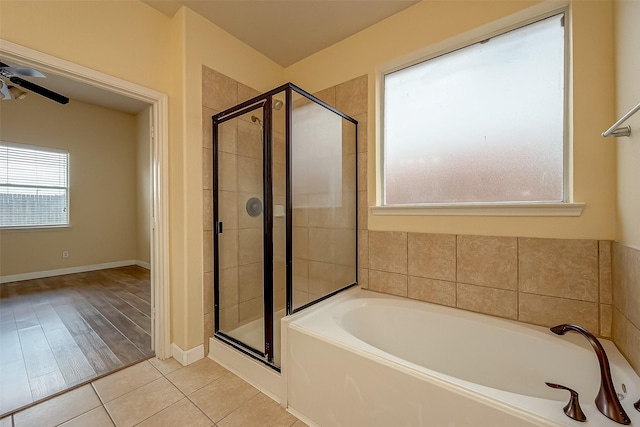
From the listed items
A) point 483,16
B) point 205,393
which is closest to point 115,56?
point 205,393

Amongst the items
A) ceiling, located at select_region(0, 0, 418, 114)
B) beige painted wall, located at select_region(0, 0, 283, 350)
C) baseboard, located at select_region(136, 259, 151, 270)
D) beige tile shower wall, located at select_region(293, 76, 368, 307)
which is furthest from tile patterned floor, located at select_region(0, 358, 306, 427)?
baseboard, located at select_region(136, 259, 151, 270)

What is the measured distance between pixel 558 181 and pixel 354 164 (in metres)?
1.29

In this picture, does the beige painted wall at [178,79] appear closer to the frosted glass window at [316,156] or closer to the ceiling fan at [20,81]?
the ceiling fan at [20,81]

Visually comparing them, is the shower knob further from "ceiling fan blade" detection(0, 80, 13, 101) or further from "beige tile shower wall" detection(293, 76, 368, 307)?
"ceiling fan blade" detection(0, 80, 13, 101)

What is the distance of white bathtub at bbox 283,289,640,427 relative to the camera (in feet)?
3.07

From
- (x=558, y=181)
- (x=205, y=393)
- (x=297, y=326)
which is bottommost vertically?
(x=205, y=393)

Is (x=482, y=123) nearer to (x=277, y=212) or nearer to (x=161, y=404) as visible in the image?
(x=277, y=212)

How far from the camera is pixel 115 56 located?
1743mm

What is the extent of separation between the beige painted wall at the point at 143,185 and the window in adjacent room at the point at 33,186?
1007mm

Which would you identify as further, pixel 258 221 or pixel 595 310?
pixel 258 221

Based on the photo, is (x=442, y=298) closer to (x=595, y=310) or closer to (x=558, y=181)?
(x=595, y=310)

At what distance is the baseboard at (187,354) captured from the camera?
1894 millimetres

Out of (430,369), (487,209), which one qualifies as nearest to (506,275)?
(487,209)

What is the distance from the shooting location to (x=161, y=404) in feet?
4.93
